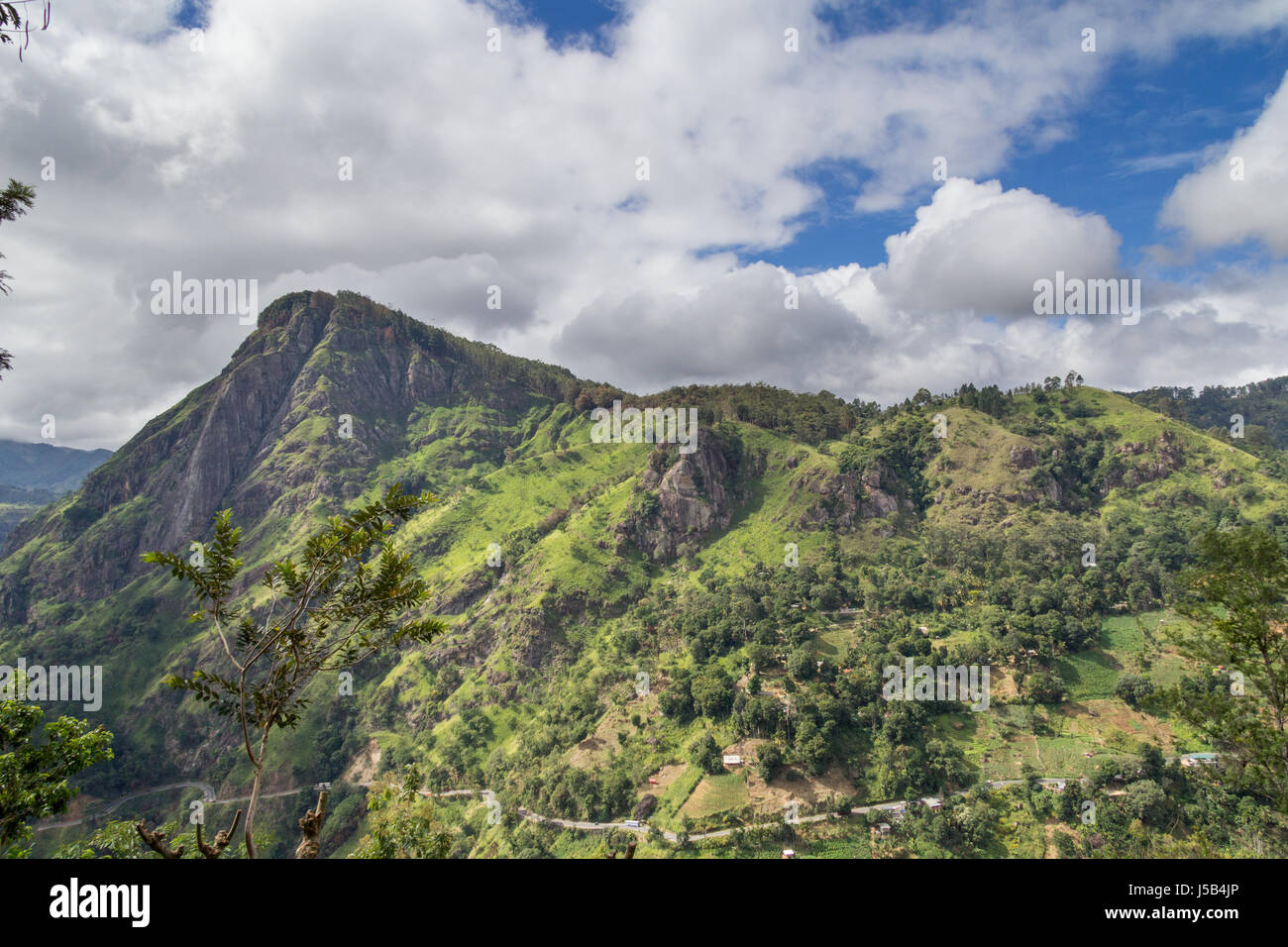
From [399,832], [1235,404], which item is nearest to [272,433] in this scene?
[399,832]

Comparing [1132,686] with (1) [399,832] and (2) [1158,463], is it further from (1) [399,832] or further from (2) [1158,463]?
(1) [399,832]

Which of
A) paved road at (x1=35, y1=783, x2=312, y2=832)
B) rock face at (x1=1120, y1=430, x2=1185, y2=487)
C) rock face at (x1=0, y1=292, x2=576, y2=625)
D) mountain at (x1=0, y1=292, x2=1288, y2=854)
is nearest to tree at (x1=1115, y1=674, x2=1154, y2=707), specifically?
mountain at (x1=0, y1=292, x2=1288, y2=854)

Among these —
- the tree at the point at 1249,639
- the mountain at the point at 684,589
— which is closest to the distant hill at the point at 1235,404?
the mountain at the point at 684,589

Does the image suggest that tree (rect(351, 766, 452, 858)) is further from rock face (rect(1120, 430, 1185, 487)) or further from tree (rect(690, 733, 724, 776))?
rock face (rect(1120, 430, 1185, 487))

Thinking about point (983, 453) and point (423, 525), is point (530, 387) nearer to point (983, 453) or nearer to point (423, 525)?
point (423, 525)

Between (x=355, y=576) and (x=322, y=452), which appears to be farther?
(x=322, y=452)
